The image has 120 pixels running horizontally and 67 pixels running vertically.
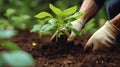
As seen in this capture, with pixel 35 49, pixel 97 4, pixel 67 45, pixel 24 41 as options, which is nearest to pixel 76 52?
pixel 67 45

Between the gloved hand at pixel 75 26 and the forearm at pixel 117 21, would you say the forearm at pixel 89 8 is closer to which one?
the gloved hand at pixel 75 26

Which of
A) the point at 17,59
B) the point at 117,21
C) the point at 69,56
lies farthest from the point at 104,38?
the point at 17,59

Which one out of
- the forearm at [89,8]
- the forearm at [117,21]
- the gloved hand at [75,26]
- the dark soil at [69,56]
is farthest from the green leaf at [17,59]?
the forearm at [89,8]

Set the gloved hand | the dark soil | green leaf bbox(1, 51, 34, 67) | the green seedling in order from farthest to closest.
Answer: the gloved hand < the green seedling < the dark soil < green leaf bbox(1, 51, 34, 67)

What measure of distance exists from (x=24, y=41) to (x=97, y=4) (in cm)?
64

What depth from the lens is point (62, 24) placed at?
6.14 ft

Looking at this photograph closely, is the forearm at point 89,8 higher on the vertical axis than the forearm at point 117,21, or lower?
higher

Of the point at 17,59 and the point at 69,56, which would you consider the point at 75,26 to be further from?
the point at 17,59

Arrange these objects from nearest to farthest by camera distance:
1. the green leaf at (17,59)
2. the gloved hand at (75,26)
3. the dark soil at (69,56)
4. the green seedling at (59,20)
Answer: the green leaf at (17,59), the dark soil at (69,56), the green seedling at (59,20), the gloved hand at (75,26)

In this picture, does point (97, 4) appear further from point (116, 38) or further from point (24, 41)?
point (24, 41)

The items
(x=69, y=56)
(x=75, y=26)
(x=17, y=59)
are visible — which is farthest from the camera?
(x=75, y=26)

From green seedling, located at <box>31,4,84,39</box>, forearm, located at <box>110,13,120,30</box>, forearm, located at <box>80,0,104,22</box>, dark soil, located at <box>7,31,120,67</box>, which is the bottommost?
dark soil, located at <box>7,31,120,67</box>

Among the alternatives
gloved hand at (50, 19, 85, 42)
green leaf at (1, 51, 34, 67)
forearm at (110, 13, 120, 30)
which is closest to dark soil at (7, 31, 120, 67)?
gloved hand at (50, 19, 85, 42)

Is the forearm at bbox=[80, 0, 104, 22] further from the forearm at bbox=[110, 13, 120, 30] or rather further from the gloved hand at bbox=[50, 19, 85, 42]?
the forearm at bbox=[110, 13, 120, 30]
